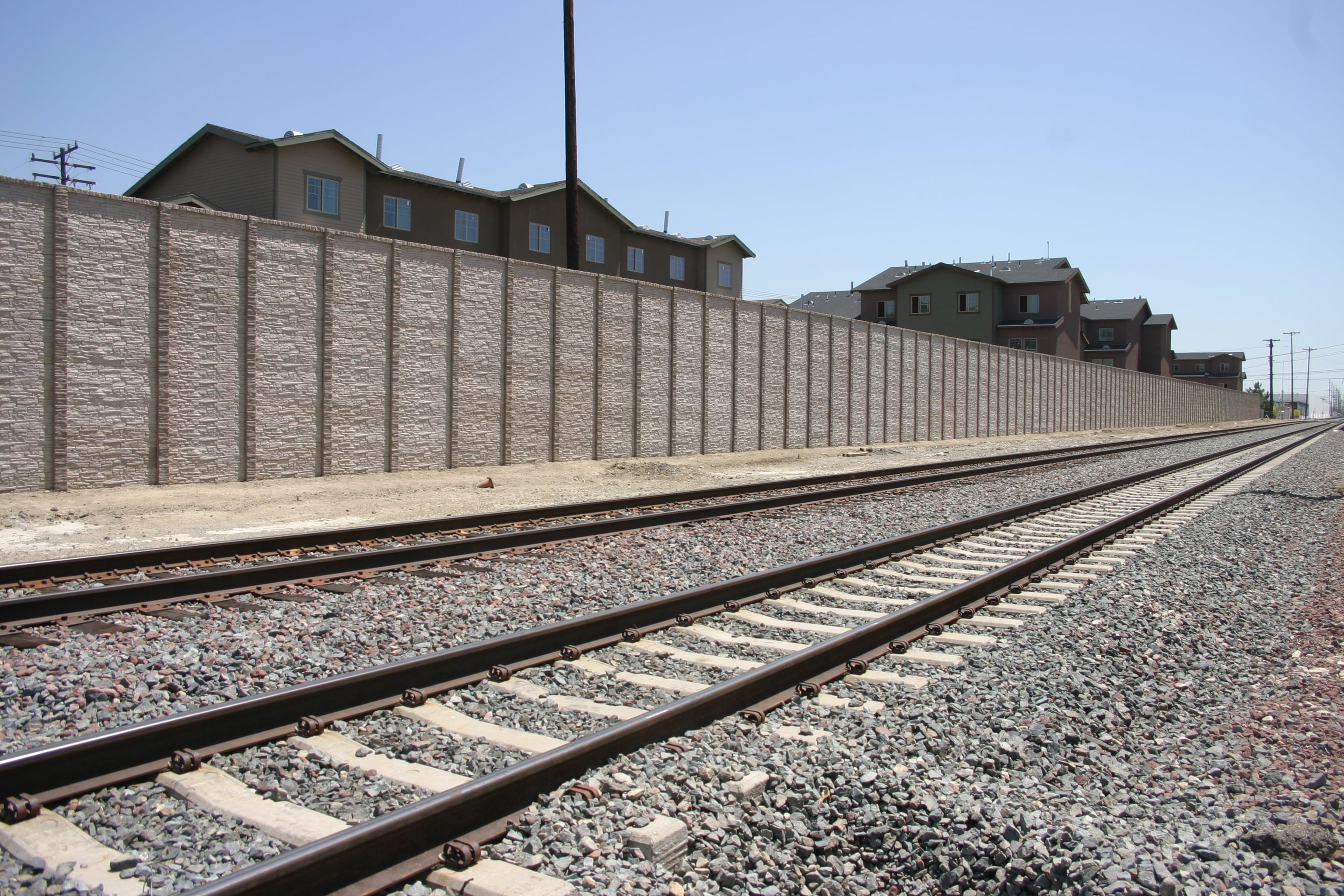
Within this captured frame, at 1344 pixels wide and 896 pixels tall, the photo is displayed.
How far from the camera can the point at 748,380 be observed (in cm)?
2661

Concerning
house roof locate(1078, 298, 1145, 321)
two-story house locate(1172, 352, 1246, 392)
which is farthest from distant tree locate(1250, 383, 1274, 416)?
house roof locate(1078, 298, 1145, 321)

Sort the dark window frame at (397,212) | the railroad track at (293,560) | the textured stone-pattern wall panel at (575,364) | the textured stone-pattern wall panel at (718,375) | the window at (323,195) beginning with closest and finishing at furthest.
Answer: the railroad track at (293,560) → the textured stone-pattern wall panel at (575,364) → the textured stone-pattern wall panel at (718,375) → the window at (323,195) → the dark window frame at (397,212)

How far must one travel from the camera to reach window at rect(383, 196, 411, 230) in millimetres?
34406

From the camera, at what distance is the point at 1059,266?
71.6 m

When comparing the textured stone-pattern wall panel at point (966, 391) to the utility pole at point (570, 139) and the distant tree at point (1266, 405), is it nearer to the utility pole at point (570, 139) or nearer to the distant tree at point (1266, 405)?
the utility pole at point (570, 139)

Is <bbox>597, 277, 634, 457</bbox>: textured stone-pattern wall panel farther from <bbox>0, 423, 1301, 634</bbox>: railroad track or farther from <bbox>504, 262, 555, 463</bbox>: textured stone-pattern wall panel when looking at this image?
<bbox>0, 423, 1301, 634</bbox>: railroad track

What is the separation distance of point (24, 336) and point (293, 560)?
7535 mm

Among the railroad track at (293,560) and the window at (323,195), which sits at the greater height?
the window at (323,195)

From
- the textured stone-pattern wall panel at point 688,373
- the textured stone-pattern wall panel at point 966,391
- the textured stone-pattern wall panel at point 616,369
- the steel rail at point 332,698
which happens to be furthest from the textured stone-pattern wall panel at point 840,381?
the steel rail at point 332,698

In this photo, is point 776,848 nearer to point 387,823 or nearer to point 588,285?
point 387,823

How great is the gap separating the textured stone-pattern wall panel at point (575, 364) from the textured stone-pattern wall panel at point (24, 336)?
9672mm

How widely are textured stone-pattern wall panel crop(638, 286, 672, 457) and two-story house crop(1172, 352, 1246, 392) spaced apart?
12241 cm

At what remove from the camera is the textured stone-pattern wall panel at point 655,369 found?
22703 millimetres

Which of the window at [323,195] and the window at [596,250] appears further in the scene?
the window at [596,250]
